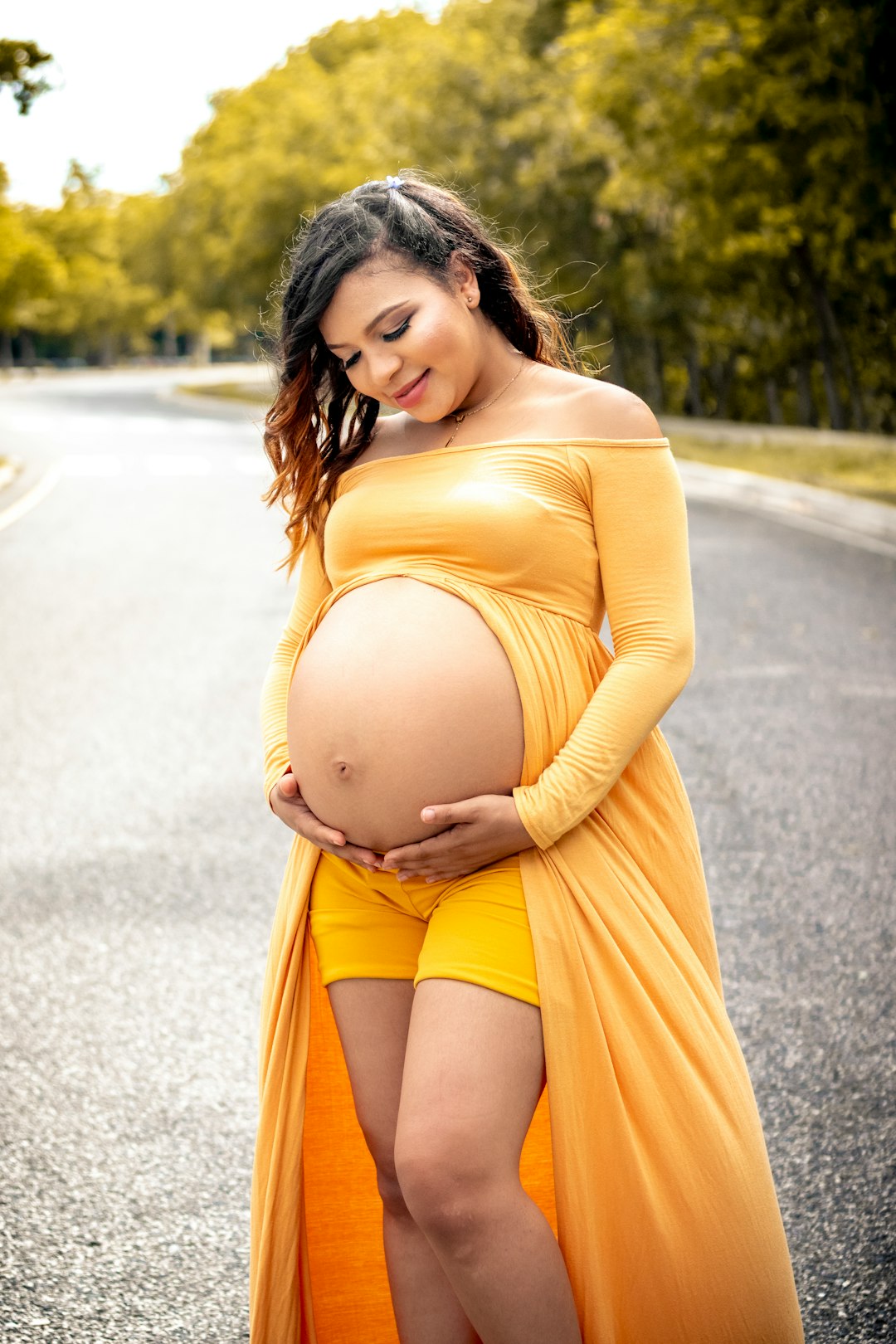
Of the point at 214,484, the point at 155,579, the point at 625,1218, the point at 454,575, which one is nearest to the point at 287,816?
the point at 454,575

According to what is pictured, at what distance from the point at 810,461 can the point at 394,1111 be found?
17814 mm

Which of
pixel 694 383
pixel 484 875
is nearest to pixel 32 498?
pixel 484 875

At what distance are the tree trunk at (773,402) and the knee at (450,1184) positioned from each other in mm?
28555

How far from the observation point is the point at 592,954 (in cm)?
185

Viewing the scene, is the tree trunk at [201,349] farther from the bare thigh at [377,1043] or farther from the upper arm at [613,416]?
the bare thigh at [377,1043]

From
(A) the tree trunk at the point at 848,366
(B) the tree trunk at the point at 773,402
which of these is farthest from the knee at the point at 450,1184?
(B) the tree trunk at the point at 773,402

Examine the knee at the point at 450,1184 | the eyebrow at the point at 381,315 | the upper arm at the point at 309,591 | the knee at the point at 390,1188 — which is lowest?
the knee at the point at 390,1188

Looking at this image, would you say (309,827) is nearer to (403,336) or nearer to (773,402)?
(403,336)

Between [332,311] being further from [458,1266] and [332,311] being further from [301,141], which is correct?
[301,141]

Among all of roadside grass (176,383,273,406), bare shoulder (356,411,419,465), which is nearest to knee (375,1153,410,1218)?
bare shoulder (356,411,419,465)

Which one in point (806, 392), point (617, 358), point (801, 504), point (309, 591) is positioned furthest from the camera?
point (617, 358)

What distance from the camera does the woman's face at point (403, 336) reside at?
202cm

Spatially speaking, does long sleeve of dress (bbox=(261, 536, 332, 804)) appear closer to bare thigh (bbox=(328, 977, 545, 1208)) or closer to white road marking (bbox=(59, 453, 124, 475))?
bare thigh (bbox=(328, 977, 545, 1208))

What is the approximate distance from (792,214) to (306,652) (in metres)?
17.1
